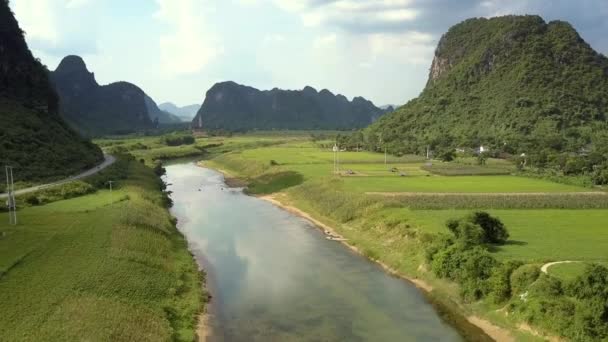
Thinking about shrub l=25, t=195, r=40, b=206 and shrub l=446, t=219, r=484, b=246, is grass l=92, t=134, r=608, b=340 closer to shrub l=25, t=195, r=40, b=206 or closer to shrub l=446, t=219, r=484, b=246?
shrub l=446, t=219, r=484, b=246

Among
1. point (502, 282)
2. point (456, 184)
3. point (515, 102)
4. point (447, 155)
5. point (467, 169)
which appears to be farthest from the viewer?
point (515, 102)

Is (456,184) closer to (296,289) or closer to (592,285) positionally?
(296,289)

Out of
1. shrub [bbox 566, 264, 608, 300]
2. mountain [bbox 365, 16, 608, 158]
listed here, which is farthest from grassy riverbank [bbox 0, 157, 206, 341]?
mountain [bbox 365, 16, 608, 158]

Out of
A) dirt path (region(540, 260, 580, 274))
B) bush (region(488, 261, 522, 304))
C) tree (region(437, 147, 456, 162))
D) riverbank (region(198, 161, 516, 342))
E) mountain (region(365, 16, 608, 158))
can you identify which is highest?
mountain (region(365, 16, 608, 158))

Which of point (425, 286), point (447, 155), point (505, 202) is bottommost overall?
point (425, 286)

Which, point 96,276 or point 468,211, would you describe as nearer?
point 96,276

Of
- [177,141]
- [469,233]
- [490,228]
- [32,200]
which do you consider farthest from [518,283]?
[177,141]

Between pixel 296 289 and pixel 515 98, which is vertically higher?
pixel 515 98

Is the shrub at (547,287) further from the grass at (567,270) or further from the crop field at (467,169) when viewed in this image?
the crop field at (467,169)
